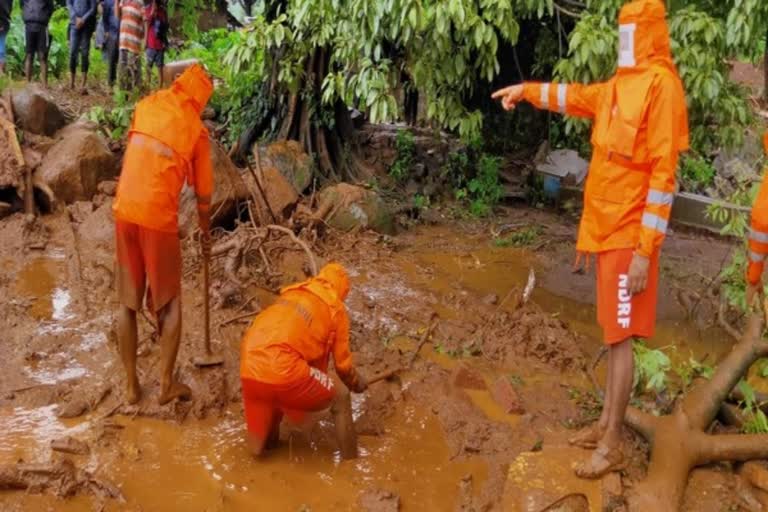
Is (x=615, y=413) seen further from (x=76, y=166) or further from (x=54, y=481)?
(x=76, y=166)

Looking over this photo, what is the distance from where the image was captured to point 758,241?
14.4 feet

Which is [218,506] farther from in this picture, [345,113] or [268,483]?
[345,113]

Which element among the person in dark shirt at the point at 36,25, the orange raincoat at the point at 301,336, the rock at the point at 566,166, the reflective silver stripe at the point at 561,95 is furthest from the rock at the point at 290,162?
the reflective silver stripe at the point at 561,95

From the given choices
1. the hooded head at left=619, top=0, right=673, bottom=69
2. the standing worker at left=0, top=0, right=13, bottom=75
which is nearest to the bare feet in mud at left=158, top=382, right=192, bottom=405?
the hooded head at left=619, top=0, right=673, bottom=69

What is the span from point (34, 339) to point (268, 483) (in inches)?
86.9

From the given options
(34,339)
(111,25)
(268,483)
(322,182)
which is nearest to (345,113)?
(322,182)

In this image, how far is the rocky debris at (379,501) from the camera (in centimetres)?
393

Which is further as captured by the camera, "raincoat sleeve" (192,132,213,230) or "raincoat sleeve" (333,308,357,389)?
"raincoat sleeve" (192,132,213,230)

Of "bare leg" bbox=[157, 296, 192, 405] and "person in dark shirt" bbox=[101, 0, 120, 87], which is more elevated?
"person in dark shirt" bbox=[101, 0, 120, 87]

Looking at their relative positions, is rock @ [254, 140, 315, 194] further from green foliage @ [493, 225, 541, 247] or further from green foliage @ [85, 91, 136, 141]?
green foliage @ [493, 225, 541, 247]

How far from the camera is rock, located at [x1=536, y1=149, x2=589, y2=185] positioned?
10039 millimetres

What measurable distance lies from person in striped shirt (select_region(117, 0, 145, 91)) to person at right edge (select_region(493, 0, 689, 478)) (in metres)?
7.50

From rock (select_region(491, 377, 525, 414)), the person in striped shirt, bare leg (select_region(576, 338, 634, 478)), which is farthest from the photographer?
the person in striped shirt

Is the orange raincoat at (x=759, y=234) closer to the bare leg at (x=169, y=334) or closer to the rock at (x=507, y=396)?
the rock at (x=507, y=396)
